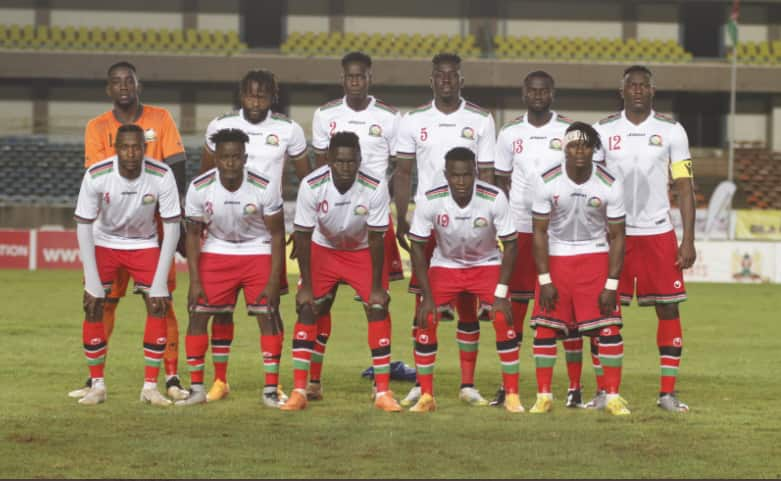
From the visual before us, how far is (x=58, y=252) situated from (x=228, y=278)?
19.1 metres

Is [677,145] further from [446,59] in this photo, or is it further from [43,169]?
[43,169]

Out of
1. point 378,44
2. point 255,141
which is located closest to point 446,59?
point 255,141

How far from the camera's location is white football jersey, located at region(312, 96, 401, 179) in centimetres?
978

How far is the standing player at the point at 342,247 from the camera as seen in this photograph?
908cm

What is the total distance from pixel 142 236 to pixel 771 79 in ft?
122

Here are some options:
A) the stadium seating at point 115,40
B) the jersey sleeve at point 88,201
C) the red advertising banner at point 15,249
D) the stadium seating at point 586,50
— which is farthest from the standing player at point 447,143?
the stadium seating at point 586,50

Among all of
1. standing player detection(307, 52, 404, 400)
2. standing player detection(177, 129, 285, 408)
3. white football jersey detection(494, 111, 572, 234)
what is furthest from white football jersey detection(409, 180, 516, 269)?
standing player detection(177, 129, 285, 408)

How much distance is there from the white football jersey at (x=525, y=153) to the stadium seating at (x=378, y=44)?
3294cm

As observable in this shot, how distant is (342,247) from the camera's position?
30.7 feet

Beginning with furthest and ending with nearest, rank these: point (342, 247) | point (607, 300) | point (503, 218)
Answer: point (342, 247) → point (503, 218) → point (607, 300)

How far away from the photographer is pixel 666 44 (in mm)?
44062

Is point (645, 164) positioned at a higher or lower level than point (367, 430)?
higher

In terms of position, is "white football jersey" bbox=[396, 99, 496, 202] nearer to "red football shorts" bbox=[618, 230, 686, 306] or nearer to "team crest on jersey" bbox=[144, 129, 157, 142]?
"red football shorts" bbox=[618, 230, 686, 306]

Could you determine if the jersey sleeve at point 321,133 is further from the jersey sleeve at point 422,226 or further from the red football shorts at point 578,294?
the red football shorts at point 578,294
